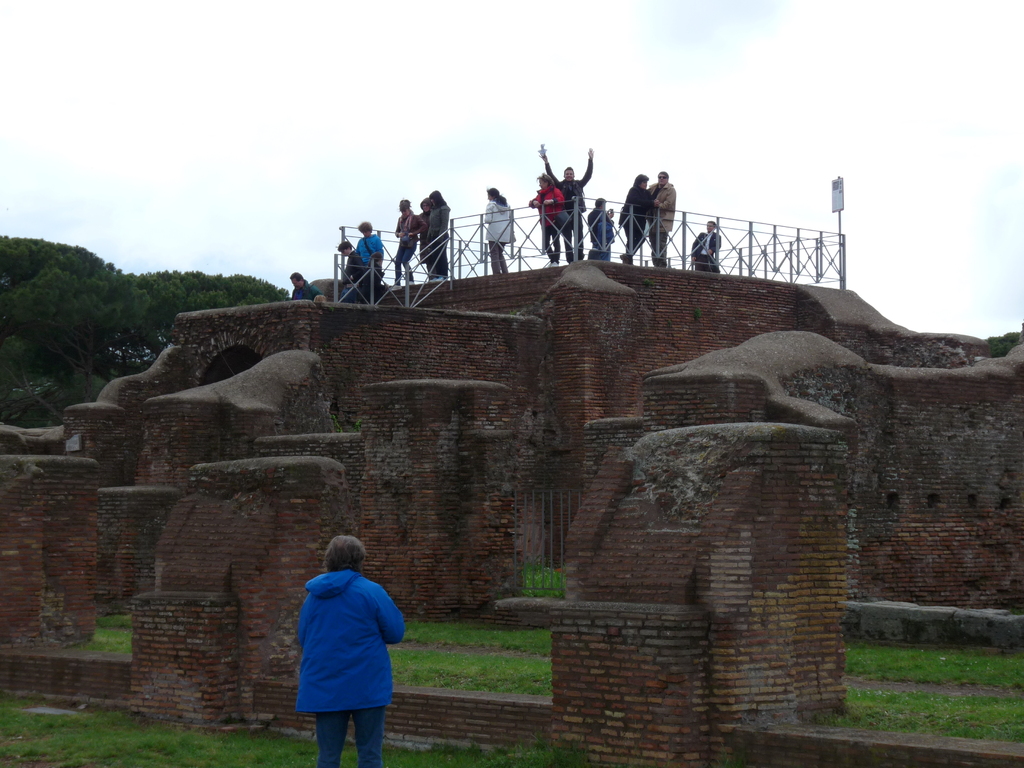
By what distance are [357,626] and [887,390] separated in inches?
335

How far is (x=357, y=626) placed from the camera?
18.9 feet

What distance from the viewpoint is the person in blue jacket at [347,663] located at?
566 cm

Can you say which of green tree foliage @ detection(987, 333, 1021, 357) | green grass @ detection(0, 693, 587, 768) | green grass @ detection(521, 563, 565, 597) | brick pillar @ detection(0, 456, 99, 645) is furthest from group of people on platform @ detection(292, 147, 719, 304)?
green tree foliage @ detection(987, 333, 1021, 357)

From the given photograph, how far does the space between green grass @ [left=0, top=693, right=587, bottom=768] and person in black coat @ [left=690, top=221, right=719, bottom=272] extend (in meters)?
12.3

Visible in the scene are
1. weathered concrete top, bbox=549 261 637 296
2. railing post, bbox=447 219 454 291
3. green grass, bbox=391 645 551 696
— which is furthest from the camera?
railing post, bbox=447 219 454 291

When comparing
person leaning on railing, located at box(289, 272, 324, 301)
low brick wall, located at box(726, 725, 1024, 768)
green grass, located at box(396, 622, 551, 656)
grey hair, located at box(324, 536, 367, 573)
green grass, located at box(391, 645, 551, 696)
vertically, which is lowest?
green grass, located at box(396, 622, 551, 656)

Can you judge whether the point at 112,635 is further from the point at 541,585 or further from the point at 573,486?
the point at 573,486

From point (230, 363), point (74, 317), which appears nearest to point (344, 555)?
point (230, 363)

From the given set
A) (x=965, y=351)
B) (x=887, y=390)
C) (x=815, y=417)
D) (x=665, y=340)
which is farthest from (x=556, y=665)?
(x=965, y=351)

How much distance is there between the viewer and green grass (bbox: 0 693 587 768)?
6.77m

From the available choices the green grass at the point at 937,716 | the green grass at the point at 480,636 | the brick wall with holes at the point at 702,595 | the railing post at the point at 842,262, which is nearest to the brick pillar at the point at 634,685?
the brick wall with holes at the point at 702,595

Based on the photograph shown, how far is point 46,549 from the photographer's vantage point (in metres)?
10.8

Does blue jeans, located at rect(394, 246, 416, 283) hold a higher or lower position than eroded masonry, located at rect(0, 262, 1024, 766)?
higher

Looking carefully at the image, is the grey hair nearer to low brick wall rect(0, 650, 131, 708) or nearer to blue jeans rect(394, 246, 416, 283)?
low brick wall rect(0, 650, 131, 708)
